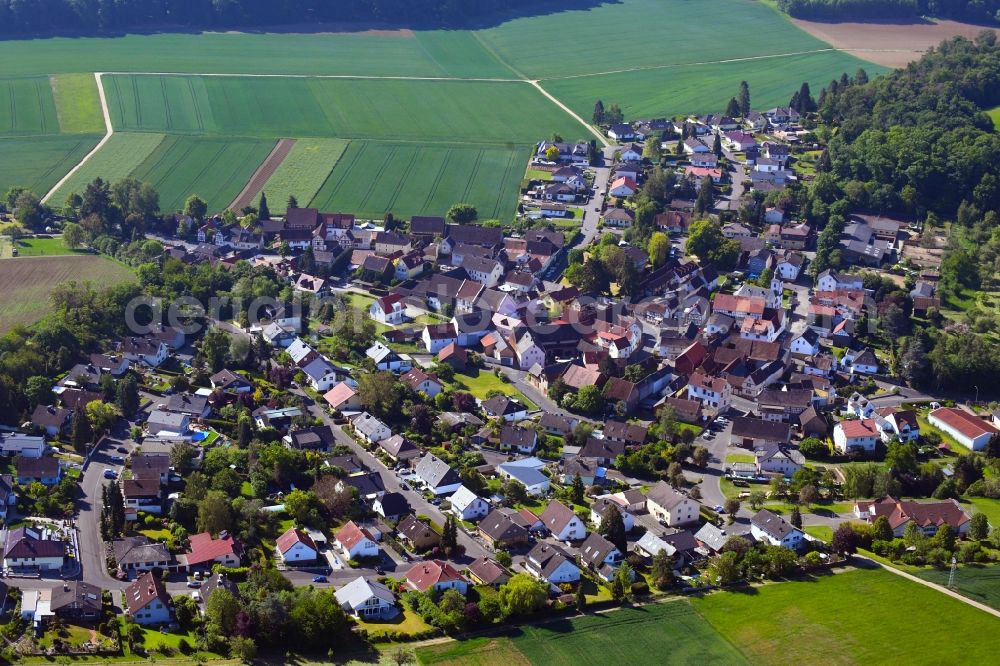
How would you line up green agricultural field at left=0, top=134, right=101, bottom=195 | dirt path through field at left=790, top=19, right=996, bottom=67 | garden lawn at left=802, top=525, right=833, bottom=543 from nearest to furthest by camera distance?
garden lawn at left=802, top=525, right=833, bottom=543, green agricultural field at left=0, top=134, right=101, bottom=195, dirt path through field at left=790, top=19, right=996, bottom=67

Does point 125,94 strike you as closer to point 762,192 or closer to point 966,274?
point 762,192

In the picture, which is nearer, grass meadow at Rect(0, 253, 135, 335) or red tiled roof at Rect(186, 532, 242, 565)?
red tiled roof at Rect(186, 532, 242, 565)

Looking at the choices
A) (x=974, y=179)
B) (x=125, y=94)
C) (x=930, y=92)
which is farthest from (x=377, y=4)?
(x=974, y=179)

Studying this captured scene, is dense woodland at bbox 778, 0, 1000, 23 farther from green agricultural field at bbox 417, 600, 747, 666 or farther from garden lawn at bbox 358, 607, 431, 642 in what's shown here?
garden lawn at bbox 358, 607, 431, 642

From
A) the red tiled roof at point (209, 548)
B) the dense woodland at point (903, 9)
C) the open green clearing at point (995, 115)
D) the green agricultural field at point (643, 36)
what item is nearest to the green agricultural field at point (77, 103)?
the green agricultural field at point (643, 36)

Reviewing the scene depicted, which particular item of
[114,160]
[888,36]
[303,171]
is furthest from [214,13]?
[888,36]

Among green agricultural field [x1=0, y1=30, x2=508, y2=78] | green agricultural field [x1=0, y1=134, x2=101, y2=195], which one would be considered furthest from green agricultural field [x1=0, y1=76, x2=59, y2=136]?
green agricultural field [x1=0, y1=30, x2=508, y2=78]
